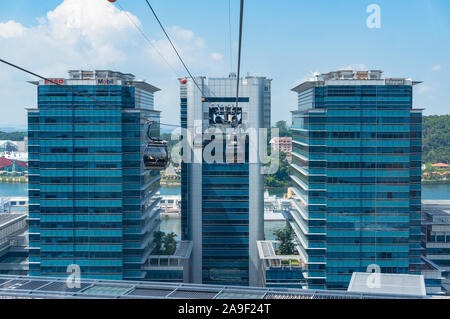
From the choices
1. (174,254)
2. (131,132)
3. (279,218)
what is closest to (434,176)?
(279,218)

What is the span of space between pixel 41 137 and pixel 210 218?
975cm

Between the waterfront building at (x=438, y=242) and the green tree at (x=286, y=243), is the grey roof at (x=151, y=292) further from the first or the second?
the waterfront building at (x=438, y=242)

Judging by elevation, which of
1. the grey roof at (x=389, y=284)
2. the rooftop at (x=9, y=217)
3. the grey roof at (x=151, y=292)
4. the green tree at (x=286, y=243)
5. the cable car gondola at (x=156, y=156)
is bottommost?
the green tree at (x=286, y=243)

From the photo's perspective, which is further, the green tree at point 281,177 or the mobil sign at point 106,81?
the green tree at point 281,177

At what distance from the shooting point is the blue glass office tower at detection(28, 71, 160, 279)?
18.8m

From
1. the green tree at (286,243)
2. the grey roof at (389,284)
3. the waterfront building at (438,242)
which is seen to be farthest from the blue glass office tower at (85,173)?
the waterfront building at (438,242)

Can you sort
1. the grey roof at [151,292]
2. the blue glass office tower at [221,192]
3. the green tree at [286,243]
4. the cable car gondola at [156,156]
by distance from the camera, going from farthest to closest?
the blue glass office tower at [221,192] → the green tree at [286,243] → the cable car gondola at [156,156] → the grey roof at [151,292]

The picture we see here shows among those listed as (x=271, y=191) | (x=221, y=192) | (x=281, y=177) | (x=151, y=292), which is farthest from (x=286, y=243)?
Answer: (x=281, y=177)

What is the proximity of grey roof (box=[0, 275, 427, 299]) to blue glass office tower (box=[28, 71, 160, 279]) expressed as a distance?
10.8 m

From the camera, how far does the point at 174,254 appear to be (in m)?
21.5

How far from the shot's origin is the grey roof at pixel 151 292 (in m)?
6.98

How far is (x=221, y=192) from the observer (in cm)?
2409

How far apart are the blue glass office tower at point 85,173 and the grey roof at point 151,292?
1082cm

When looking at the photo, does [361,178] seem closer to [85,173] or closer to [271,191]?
[85,173]
